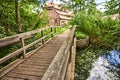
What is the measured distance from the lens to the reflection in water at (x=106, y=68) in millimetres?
5117

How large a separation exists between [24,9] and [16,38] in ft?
15.8

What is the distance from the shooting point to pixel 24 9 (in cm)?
788

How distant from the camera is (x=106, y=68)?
588 cm

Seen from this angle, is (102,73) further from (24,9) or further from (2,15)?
(24,9)

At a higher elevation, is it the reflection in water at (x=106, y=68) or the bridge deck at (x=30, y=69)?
the bridge deck at (x=30, y=69)

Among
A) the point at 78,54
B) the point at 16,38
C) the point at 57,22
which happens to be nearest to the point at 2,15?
the point at 16,38

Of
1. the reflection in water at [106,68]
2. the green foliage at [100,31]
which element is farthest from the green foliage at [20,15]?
the reflection in water at [106,68]

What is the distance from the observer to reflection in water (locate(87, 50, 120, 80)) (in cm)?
512

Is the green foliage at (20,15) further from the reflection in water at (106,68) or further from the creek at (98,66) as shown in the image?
the reflection in water at (106,68)

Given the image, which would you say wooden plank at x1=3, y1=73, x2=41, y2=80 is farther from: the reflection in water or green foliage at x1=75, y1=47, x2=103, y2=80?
the reflection in water

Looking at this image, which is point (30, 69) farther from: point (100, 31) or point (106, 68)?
point (100, 31)

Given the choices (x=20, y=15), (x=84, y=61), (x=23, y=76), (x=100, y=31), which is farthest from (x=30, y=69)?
(x=100, y=31)

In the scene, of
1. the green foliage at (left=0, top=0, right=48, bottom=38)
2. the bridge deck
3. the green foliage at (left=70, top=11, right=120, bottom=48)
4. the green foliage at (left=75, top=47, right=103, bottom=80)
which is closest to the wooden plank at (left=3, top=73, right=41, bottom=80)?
the bridge deck

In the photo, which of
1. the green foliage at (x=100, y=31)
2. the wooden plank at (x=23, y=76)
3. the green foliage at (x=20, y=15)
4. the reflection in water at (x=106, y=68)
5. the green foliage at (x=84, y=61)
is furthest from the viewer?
the green foliage at (x=100, y=31)
